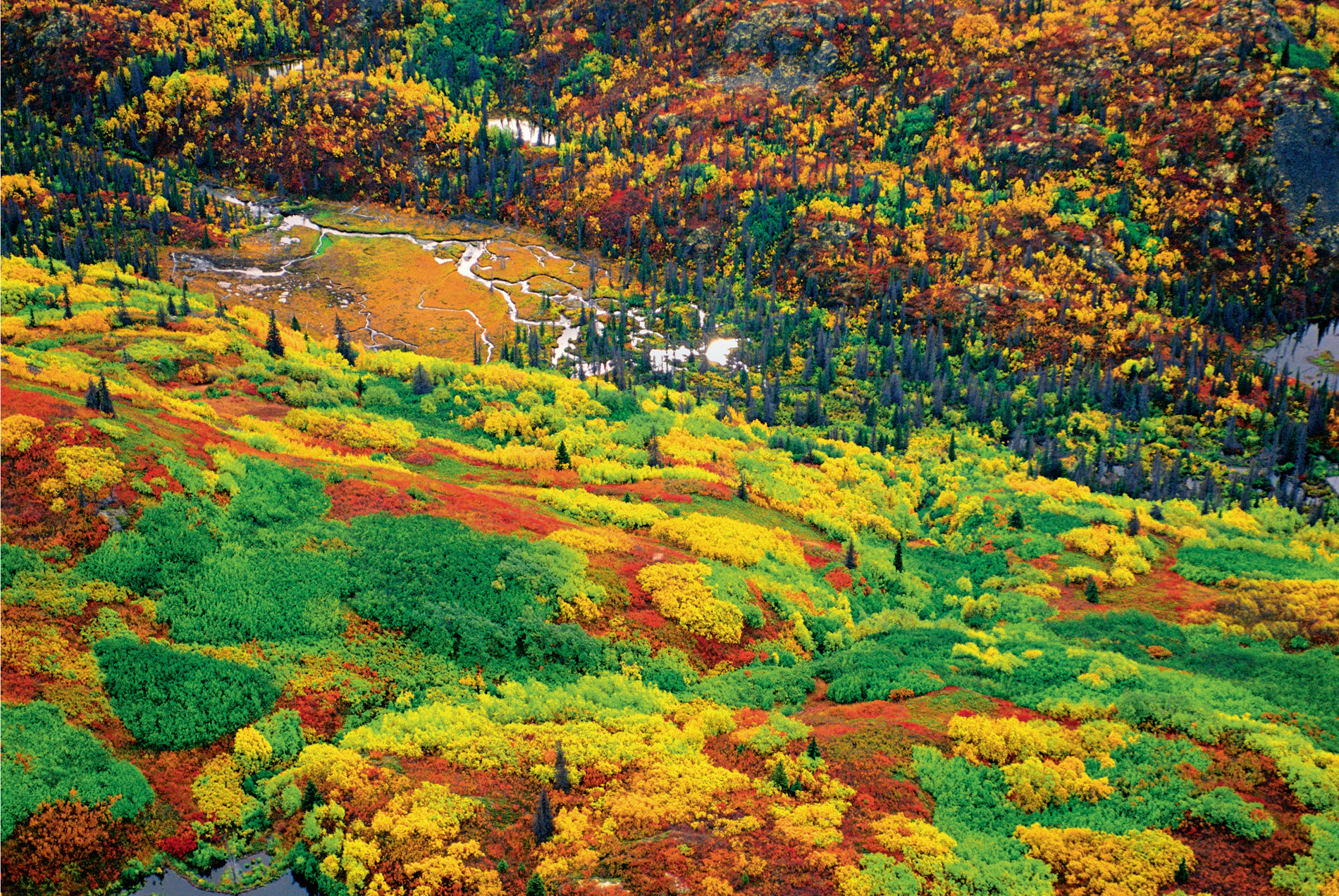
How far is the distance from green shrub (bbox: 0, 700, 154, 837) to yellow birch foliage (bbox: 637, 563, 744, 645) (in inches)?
1117

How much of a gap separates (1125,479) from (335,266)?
541 feet

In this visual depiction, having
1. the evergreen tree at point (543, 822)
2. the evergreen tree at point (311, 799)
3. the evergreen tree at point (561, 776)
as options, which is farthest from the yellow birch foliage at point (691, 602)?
the evergreen tree at point (311, 799)

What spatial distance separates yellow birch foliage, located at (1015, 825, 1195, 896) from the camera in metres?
30.1

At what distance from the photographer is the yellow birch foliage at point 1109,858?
30141 millimetres

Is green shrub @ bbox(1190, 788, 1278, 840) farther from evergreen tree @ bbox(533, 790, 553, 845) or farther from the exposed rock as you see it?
the exposed rock

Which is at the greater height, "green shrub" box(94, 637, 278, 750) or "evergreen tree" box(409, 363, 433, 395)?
Answer: "green shrub" box(94, 637, 278, 750)

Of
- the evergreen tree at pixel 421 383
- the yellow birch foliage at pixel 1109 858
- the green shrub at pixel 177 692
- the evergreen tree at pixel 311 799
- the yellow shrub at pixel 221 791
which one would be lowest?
the evergreen tree at pixel 421 383

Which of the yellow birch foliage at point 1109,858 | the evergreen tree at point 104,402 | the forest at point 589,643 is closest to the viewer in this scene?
the yellow birch foliage at point 1109,858

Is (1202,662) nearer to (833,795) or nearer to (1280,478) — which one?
(833,795)

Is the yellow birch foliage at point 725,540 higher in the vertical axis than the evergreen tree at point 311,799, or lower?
lower

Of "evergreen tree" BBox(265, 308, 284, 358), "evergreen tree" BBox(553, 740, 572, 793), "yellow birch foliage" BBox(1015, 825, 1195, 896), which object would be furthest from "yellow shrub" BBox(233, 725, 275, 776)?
"evergreen tree" BBox(265, 308, 284, 358)

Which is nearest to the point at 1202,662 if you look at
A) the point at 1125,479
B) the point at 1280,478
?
the point at 1125,479

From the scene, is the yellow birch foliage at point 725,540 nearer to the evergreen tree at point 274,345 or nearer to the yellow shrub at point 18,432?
the yellow shrub at point 18,432

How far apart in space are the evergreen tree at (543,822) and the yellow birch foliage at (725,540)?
32220mm
